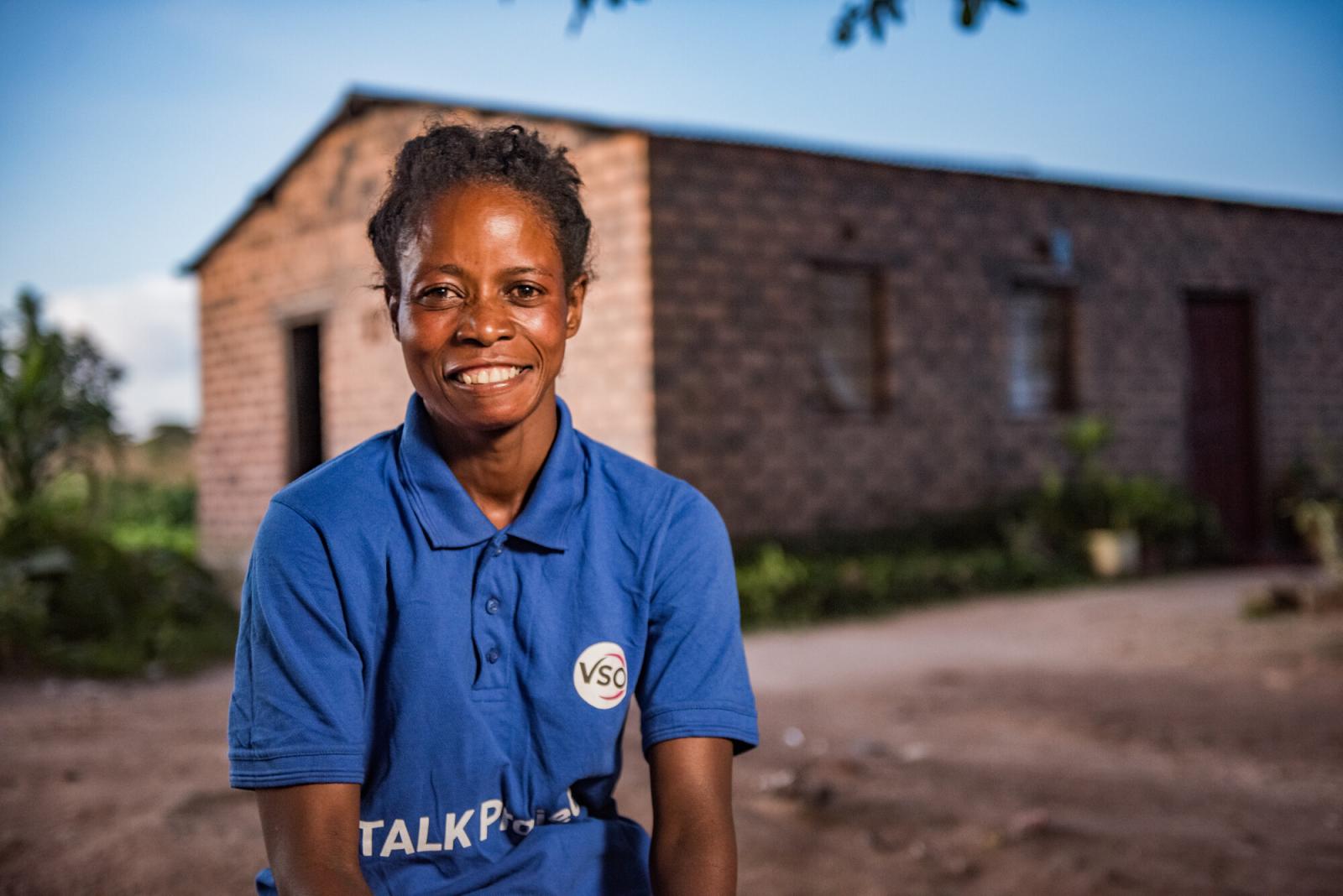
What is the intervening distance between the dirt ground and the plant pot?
3.38 meters

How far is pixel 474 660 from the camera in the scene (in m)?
1.60

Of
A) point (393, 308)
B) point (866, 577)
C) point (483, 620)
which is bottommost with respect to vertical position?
point (866, 577)

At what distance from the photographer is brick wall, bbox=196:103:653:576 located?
945 cm

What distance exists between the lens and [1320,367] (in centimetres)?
1391

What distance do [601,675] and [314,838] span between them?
1.40 ft

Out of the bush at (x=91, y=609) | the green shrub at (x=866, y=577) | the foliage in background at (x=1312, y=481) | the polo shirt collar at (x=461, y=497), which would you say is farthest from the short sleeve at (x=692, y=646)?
the foliage in background at (x=1312, y=481)

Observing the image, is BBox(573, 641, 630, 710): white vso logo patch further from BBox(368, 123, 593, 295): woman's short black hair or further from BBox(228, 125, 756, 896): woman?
BBox(368, 123, 593, 295): woman's short black hair

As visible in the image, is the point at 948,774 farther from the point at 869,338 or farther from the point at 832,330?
the point at 869,338

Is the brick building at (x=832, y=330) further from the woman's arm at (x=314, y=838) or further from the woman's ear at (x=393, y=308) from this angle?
the woman's arm at (x=314, y=838)

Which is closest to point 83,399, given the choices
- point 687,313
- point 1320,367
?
point 687,313

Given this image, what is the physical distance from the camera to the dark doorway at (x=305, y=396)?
505 inches

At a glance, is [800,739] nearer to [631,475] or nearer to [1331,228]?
[631,475]

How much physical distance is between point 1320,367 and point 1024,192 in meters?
4.90

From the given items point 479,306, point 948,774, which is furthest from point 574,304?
point 948,774
